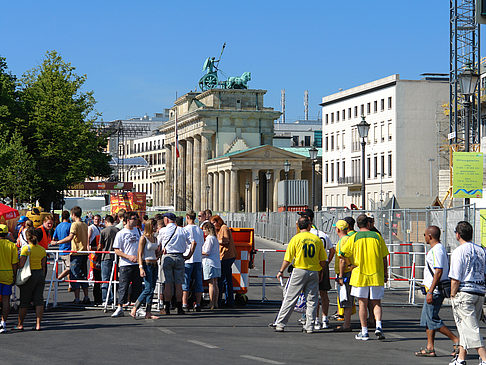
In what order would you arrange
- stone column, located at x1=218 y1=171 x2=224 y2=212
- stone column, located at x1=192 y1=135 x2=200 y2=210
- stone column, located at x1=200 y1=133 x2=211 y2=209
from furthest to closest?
stone column, located at x1=192 y1=135 x2=200 y2=210
stone column, located at x1=200 y1=133 x2=211 y2=209
stone column, located at x1=218 y1=171 x2=224 y2=212

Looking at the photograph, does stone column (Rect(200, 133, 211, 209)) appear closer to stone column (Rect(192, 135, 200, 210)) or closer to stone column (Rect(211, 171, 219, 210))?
stone column (Rect(192, 135, 200, 210))

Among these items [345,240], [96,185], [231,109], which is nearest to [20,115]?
[96,185]

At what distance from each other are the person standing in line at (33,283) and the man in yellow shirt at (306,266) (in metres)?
3.79

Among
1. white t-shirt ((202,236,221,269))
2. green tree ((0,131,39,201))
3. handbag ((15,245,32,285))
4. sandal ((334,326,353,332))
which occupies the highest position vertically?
green tree ((0,131,39,201))

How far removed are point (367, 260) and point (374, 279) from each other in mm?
291

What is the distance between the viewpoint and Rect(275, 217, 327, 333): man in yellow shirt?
1382 centimetres

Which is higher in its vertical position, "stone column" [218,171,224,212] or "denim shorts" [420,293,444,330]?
"stone column" [218,171,224,212]

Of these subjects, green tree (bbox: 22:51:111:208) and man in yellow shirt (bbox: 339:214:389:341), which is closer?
man in yellow shirt (bbox: 339:214:389:341)

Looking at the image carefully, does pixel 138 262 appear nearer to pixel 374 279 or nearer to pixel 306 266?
pixel 306 266

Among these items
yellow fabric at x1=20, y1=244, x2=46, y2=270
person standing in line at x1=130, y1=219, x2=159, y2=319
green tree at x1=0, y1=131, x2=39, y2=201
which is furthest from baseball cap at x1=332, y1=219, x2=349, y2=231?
green tree at x1=0, y1=131, x2=39, y2=201

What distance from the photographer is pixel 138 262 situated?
1582 cm

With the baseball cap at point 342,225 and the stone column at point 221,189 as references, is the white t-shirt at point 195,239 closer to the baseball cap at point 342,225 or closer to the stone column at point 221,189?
the baseball cap at point 342,225

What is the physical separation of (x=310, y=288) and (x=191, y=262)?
3.56 m

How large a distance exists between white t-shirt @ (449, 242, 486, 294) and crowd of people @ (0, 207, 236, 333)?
645 centimetres
